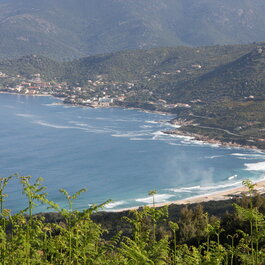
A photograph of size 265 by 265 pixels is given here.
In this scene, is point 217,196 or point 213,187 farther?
point 213,187

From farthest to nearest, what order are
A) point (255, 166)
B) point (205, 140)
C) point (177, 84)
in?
1. point (177, 84)
2. point (205, 140)
3. point (255, 166)

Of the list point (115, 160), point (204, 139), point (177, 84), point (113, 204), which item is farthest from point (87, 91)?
point (113, 204)

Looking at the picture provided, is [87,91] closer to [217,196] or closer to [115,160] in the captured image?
[115,160]

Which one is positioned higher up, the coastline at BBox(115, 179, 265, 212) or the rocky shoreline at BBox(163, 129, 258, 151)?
the rocky shoreline at BBox(163, 129, 258, 151)

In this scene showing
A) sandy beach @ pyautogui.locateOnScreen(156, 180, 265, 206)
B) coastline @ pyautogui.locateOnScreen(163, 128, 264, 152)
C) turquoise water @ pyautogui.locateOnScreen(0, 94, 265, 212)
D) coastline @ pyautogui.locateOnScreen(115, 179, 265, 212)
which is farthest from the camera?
coastline @ pyautogui.locateOnScreen(163, 128, 264, 152)

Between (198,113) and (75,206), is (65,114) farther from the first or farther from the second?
(75,206)

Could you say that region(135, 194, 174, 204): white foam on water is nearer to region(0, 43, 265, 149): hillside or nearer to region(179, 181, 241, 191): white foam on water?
region(179, 181, 241, 191): white foam on water

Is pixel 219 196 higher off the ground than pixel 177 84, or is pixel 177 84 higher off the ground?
pixel 177 84

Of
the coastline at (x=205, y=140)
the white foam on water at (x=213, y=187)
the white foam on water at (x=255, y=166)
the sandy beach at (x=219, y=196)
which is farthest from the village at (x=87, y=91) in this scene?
the sandy beach at (x=219, y=196)

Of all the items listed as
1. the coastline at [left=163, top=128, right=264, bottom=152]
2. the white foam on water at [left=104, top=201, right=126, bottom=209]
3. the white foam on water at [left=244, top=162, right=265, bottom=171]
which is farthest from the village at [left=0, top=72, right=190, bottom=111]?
the white foam on water at [left=104, top=201, right=126, bottom=209]

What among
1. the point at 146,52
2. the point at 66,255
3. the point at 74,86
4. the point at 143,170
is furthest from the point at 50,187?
the point at 146,52

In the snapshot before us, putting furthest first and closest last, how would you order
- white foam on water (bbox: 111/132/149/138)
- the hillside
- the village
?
the village
the hillside
white foam on water (bbox: 111/132/149/138)
